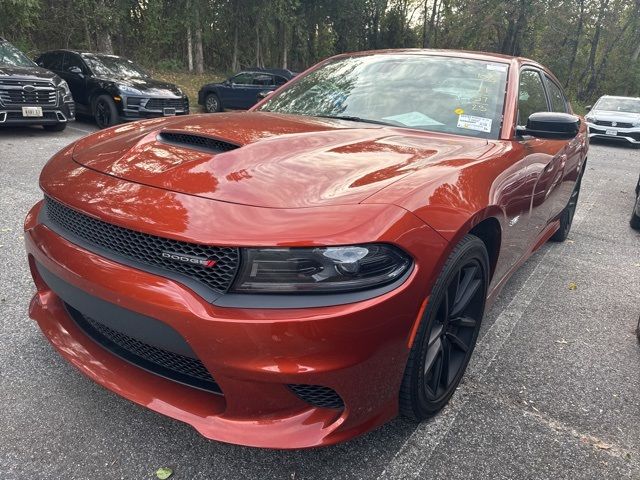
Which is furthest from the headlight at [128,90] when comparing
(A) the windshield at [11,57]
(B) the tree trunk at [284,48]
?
(B) the tree trunk at [284,48]

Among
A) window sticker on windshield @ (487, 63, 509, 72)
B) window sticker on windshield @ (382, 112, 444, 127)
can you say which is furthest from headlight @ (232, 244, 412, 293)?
window sticker on windshield @ (487, 63, 509, 72)

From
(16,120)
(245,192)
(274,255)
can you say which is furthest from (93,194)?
(16,120)

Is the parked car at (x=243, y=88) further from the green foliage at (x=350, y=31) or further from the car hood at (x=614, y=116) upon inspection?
the car hood at (x=614, y=116)

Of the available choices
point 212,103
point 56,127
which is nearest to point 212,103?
point 212,103

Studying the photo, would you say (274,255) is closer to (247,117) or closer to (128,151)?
(128,151)

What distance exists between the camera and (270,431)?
5.01 feet

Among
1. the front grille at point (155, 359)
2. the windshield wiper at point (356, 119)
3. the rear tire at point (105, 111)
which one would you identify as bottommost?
the front grille at point (155, 359)

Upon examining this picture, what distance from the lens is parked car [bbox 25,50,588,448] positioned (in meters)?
1.46

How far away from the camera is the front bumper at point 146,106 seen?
8906 mm

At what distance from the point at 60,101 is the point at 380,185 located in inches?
320

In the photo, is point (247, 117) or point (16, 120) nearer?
point (247, 117)

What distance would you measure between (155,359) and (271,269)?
62 cm

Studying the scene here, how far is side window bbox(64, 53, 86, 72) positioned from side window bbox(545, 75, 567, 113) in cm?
874

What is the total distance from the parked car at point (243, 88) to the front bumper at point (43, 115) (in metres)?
5.50
